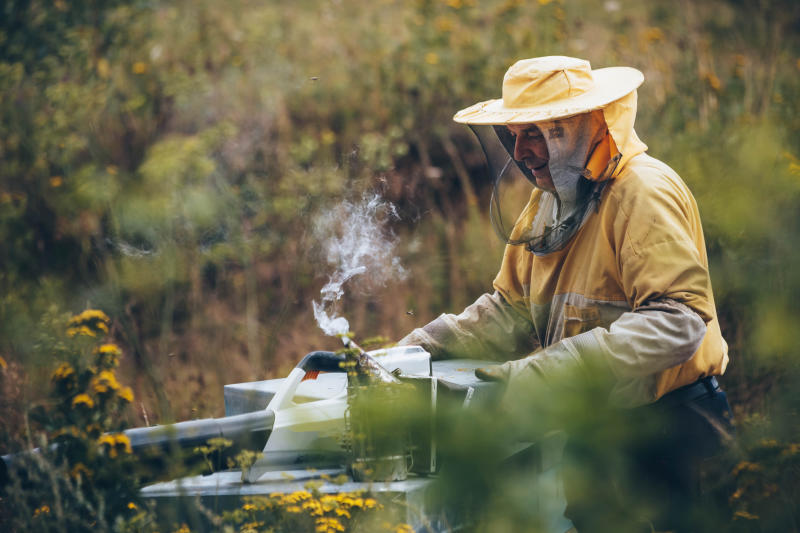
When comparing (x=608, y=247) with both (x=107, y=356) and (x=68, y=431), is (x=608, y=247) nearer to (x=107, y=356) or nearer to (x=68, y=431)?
(x=107, y=356)

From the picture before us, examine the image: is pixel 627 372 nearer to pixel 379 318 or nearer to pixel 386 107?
pixel 379 318

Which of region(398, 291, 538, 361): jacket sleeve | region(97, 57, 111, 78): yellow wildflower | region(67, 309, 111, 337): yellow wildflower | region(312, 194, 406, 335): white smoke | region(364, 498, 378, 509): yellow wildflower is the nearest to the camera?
region(364, 498, 378, 509): yellow wildflower

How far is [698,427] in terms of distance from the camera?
2334mm

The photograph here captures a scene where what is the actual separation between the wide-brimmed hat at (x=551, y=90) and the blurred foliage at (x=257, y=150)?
3.53 feet

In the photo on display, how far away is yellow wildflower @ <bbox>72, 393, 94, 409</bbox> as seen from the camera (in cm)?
210

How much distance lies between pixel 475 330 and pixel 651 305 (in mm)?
927

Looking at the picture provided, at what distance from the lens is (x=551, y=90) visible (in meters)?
2.37

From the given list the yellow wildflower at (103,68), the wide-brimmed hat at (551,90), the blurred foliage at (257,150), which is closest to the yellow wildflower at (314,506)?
the wide-brimmed hat at (551,90)

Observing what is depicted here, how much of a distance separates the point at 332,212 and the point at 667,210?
9.12 ft

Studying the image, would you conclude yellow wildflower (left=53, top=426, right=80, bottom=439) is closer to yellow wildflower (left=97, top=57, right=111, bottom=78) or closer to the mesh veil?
the mesh veil

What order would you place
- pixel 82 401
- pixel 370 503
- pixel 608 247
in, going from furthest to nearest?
1. pixel 608 247
2. pixel 82 401
3. pixel 370 503

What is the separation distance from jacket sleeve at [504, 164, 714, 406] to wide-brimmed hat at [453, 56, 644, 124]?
13.3 inches

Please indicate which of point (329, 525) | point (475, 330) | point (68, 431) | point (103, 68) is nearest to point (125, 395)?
point (68, 431)

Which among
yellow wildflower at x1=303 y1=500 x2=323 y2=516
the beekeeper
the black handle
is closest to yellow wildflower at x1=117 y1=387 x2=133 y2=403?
the black handle
